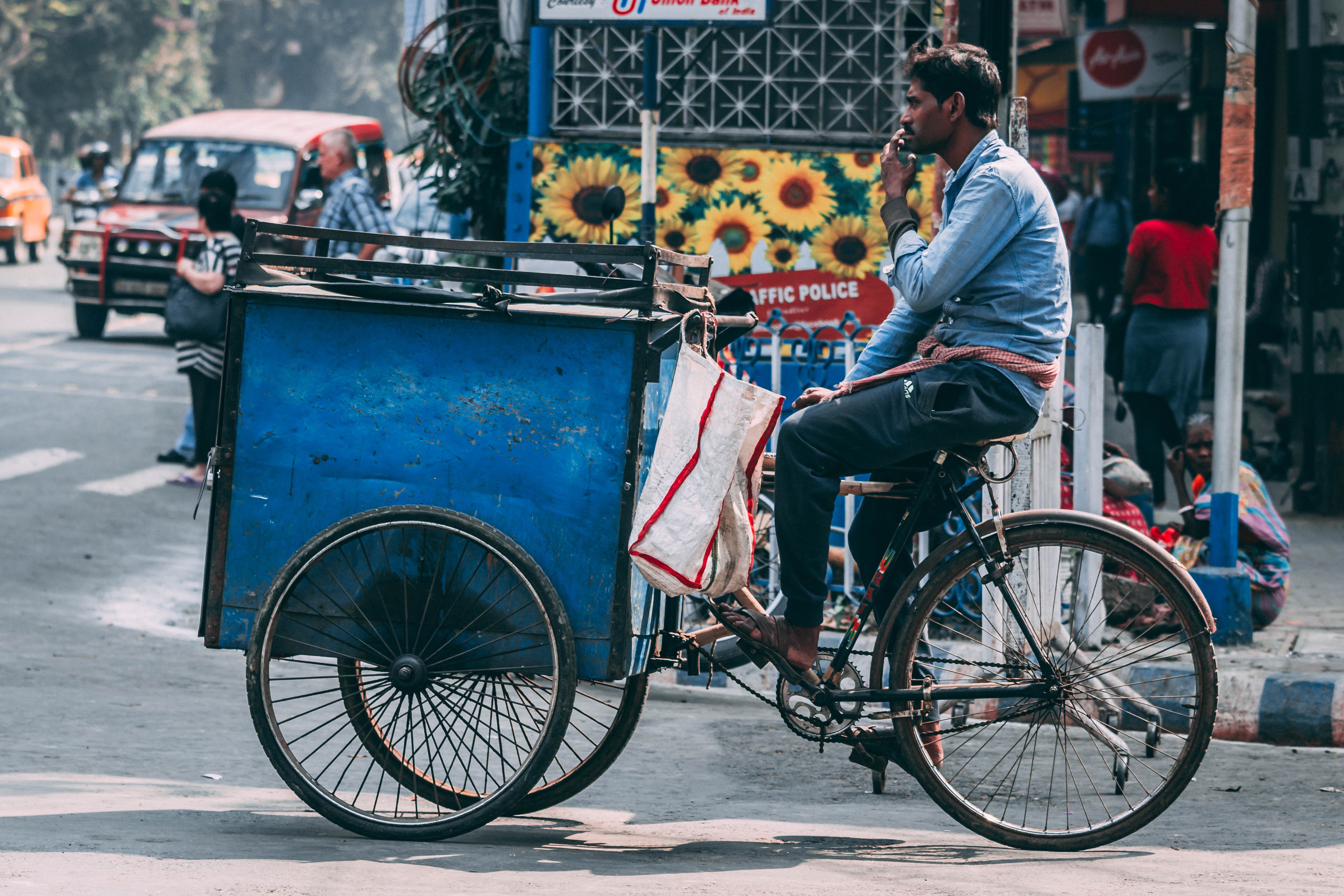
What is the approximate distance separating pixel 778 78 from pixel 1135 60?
28.3 feet

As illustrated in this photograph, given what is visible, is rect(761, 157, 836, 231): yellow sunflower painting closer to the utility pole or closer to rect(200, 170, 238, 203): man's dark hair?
the utility pole

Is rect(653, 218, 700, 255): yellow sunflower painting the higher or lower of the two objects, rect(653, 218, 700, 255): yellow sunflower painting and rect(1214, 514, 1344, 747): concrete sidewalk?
the higher

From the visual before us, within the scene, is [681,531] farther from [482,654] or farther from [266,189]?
[266,189]

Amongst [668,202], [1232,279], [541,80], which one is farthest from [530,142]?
[1232,279]

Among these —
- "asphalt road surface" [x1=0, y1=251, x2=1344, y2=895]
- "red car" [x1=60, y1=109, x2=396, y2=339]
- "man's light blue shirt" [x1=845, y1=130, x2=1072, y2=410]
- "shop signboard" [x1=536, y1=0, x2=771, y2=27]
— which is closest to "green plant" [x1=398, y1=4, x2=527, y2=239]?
"shop signboard" [x1=536, y1=0, x2=771, y2=27]

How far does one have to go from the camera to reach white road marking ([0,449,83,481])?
9.66 m

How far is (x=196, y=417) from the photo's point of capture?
9531 millimetres

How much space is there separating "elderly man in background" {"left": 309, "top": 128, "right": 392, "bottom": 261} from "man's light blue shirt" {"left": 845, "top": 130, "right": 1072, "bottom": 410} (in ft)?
17.5

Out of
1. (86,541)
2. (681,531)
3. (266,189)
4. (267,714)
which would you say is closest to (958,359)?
(681,531)

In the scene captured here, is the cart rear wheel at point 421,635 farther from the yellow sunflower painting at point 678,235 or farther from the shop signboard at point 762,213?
the yellow sunflower painting at point 678,235

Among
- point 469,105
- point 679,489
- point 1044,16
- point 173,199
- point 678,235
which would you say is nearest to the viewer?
point 679,489

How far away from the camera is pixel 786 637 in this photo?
3.83 m

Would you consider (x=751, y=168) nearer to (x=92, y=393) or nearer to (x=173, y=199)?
(x=92, y=393)

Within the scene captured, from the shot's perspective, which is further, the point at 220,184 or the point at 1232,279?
the point at 220,184
